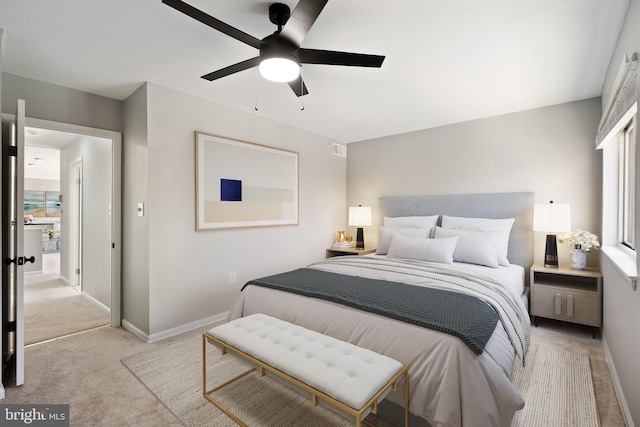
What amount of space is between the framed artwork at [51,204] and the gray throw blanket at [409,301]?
898 centimetres

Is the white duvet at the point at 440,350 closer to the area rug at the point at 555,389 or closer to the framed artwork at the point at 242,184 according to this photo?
the area rug at the point at 555,389

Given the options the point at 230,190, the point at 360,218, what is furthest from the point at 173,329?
the point at 360,218

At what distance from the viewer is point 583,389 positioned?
2.06m

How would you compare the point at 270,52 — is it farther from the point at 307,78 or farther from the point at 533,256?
the point at 533,256

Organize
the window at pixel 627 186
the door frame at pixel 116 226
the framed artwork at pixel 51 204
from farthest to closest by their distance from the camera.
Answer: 1. the framed artwork at pixel 51 204
2. the door frame at pixel 116 226
3. the window at pixel 627 186

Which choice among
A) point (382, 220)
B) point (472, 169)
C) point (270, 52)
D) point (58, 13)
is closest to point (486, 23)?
point (270, 52)

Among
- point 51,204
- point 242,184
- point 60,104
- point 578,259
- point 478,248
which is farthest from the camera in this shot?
point 51,204

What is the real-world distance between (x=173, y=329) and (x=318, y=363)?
2.13 meters

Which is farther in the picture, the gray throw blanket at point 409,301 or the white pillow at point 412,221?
the white pillow at point 412,221

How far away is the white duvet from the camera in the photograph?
139cm

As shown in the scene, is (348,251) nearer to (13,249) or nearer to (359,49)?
(359,49)

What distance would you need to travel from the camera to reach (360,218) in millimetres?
4598

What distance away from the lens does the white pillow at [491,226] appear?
129 inches

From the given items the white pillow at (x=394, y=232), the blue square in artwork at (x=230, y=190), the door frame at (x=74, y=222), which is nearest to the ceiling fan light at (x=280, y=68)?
the blue square in artwork at (x=230, y=190)
